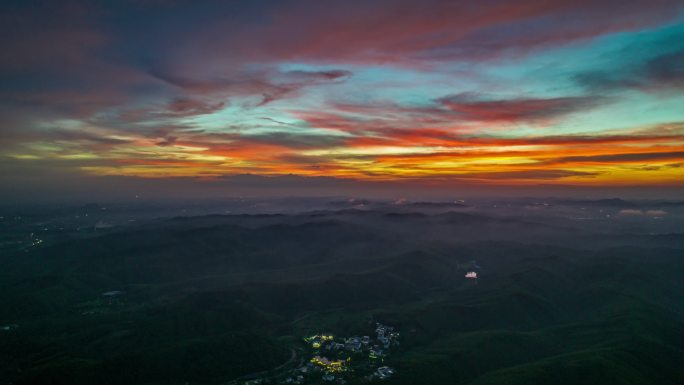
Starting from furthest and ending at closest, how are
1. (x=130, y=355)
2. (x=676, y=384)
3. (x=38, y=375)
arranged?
(x=130, y=355) → (x=676, y=384) → (x=38, y=375)

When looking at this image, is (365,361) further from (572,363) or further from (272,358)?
(572,363)

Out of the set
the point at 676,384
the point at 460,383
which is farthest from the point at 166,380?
the point at 676,384

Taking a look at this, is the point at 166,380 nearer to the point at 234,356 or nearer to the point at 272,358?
the point at 234,356

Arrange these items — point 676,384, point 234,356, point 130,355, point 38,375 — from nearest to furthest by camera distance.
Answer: point 38,375 → point 676,384 → point 130,355 → point 234,356

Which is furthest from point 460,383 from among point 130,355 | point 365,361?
point 130,355

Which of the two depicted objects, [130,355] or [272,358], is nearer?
[130,355]

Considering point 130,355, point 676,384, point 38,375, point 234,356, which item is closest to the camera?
point 38,375

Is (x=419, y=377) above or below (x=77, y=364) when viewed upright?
below

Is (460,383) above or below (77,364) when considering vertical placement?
below

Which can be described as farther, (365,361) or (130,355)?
(365,361)

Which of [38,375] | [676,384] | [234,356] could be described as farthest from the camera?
[234,356]
